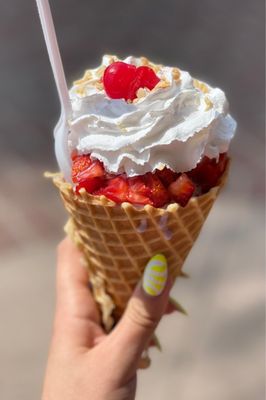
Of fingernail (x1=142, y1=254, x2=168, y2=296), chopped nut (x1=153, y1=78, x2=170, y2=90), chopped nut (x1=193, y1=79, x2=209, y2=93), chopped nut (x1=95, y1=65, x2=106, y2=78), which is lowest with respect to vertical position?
fingernail (x1=142, y1=254, x2=168, y2=296)

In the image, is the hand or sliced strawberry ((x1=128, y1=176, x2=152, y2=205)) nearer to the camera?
sliced strawberry ((x1=128, y1=176, x2=152, y2=205))

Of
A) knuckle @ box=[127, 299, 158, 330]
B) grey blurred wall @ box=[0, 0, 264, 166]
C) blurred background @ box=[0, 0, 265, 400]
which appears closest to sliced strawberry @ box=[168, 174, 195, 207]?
knuckle @ box=[127, 299, 158, 330]

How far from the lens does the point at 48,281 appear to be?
10.4 feet

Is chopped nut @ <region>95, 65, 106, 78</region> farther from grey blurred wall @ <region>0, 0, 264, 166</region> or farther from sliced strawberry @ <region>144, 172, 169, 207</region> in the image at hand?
grey blurred wall @ <region>0, 0, 264, 166</region>

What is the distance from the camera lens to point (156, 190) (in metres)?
1.50

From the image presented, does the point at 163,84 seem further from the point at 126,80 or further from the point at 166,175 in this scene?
the point at 166,175

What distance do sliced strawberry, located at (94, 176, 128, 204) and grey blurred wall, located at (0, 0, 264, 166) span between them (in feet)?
7.07

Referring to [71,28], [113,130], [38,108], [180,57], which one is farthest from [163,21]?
[113,130]

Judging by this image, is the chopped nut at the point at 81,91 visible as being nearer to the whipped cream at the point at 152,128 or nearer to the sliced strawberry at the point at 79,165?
the whipped cream at the point at 152,128

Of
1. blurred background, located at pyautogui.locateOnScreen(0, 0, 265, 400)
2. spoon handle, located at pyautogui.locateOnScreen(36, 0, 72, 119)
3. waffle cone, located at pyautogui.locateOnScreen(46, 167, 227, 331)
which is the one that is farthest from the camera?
blurred background, located at pyautogui.locateOnScreen(0, 0, 265, 400)

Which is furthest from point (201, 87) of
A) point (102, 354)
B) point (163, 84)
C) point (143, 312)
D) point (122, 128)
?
point (102, 354)

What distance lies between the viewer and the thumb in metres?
1.62

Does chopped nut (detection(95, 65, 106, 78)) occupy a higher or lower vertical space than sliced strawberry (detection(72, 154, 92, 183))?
higher

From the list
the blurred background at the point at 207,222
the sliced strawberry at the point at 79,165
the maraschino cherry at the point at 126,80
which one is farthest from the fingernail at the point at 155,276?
the blurred background at the point at 207,222
